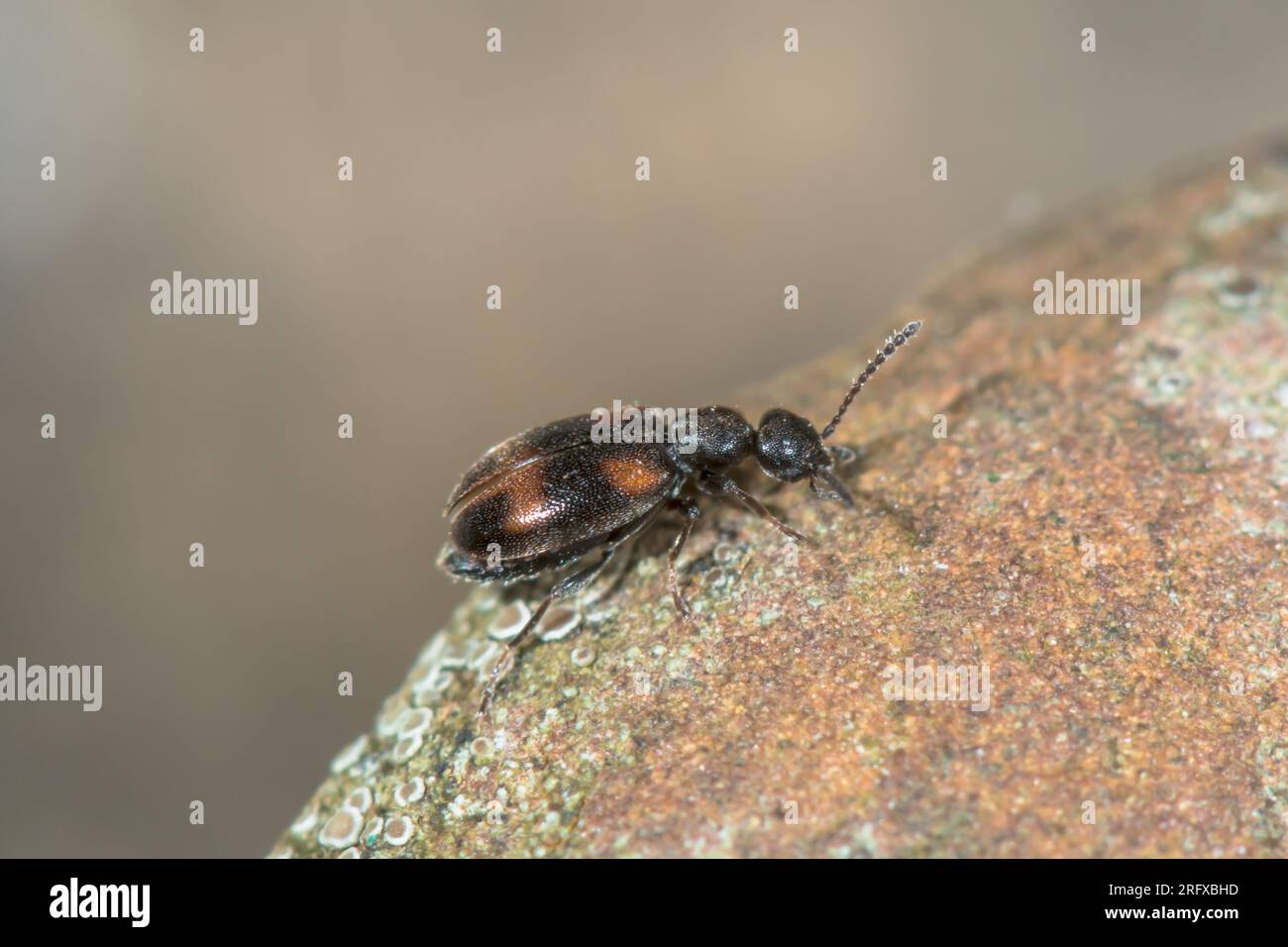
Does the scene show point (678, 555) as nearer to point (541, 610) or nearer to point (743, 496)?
point (743, 496)

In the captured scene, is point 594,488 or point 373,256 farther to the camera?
point 373,256

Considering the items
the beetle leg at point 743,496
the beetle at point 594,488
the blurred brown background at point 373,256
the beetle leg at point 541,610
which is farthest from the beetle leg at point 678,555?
the blurred brown background at point 373,256

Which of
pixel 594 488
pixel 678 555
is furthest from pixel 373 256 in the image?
pixel 678 555

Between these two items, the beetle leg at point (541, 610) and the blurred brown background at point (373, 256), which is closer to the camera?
the beetle leg at point (541, 610)

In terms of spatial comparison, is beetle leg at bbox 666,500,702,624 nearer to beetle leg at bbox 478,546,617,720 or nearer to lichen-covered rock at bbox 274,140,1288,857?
lichen-covered rock at bbox 274,140,1288,857

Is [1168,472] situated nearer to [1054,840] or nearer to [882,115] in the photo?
[1054,840]

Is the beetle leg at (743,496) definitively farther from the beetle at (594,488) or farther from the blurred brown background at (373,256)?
the blurred brown background at (373,256)
